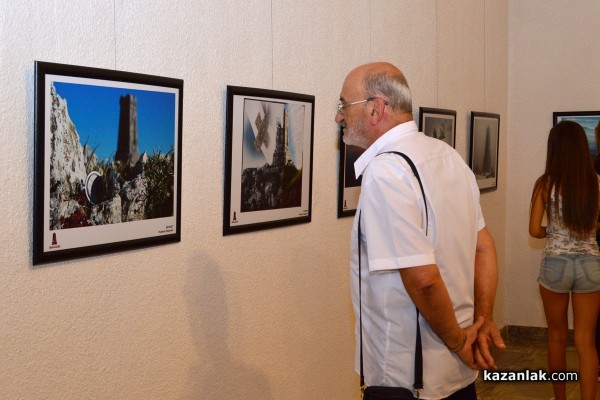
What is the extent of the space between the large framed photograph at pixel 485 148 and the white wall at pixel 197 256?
214cm

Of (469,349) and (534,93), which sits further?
(534,93)

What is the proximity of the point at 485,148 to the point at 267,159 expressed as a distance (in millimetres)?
5067

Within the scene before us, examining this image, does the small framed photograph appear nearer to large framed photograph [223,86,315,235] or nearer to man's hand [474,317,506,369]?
large framed photograph [223,86,315,235]

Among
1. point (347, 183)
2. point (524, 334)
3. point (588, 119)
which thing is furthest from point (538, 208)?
point (524, 334)

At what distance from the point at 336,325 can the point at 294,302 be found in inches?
29.4

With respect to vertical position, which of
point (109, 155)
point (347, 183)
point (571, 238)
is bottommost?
point (571, 238)

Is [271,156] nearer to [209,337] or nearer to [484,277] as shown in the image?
[209,337]

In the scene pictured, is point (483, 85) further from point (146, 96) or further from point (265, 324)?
point (146, 96)

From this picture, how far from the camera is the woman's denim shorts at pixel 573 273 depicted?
7039 mm

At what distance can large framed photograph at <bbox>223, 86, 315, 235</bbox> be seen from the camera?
4668mm

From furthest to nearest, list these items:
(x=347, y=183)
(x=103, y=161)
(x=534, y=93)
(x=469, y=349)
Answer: (x=534, y=93) → (x=347, y=183) → (x=103, y=161) → (x=469, y=349)

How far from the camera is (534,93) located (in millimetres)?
10383

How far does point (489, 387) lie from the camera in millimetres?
8500

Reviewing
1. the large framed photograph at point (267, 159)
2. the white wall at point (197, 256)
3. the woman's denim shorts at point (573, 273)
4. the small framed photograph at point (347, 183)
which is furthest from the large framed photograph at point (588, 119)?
the large framed photograph at point (267, 159)
